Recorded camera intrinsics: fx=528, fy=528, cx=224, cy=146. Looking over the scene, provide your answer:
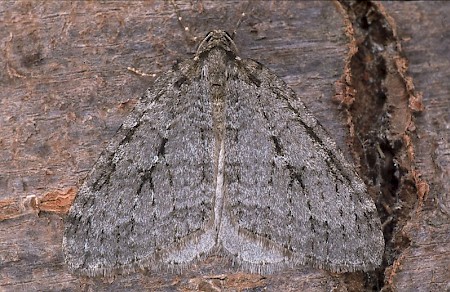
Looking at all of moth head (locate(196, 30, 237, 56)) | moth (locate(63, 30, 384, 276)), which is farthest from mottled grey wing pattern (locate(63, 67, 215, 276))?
moth head (locate(196, 30, 237, 56))

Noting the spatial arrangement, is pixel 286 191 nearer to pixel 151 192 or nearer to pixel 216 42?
pixel 151 192

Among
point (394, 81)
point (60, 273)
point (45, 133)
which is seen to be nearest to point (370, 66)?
point (394, 81)

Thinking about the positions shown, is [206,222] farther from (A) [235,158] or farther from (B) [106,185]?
(B) [106,185]

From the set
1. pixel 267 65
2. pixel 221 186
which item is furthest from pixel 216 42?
pixel 221 186

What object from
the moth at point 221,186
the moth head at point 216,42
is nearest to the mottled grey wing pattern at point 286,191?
the moth at point 221,186

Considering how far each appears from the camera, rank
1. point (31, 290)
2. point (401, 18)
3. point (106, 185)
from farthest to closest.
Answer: point (401, 18) → point (106, 185) → point (31, 290)

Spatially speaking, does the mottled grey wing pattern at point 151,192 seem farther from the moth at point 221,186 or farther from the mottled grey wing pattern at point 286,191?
the mottled grey wing pattern at point 286,191
